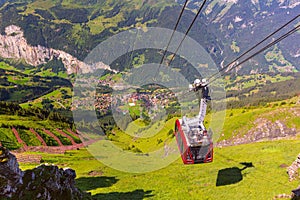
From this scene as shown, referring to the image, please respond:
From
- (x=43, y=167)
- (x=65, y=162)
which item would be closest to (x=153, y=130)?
(x=65, y=162)

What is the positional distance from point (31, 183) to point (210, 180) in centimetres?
2554

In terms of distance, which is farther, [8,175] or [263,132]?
[263,132]

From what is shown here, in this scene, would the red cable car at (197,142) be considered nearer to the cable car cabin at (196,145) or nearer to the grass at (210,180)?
the cable car cabin at (196,145)

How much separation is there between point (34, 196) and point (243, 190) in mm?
25425

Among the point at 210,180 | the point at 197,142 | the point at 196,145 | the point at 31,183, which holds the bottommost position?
the point at 210,180

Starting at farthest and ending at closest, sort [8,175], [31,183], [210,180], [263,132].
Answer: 1. [263,132]
2. [210,180]
3. [31,183]
4. [8,175]

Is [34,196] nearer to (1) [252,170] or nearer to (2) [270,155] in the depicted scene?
(1) [252,170]

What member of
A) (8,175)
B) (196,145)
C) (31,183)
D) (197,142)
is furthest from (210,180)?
(8,175)

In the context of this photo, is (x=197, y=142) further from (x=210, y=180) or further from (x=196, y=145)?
(x=210, y=180)

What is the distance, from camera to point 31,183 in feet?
75.4

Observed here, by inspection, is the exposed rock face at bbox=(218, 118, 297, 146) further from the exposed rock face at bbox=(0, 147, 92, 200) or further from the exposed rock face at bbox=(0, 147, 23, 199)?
the exposed rock face at bbox=(0, 147, 23, 199)

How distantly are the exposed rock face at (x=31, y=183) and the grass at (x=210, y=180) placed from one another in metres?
8.58

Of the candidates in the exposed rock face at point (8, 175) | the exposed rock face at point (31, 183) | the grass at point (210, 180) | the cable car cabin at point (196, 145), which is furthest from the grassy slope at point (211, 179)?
the exposed rock face at point (8, 175)

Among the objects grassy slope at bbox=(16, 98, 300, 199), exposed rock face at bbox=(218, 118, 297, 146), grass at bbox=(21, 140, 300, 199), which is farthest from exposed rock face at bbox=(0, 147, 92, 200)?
exposed rock face at bbox=(218, 118, 297, 146)
